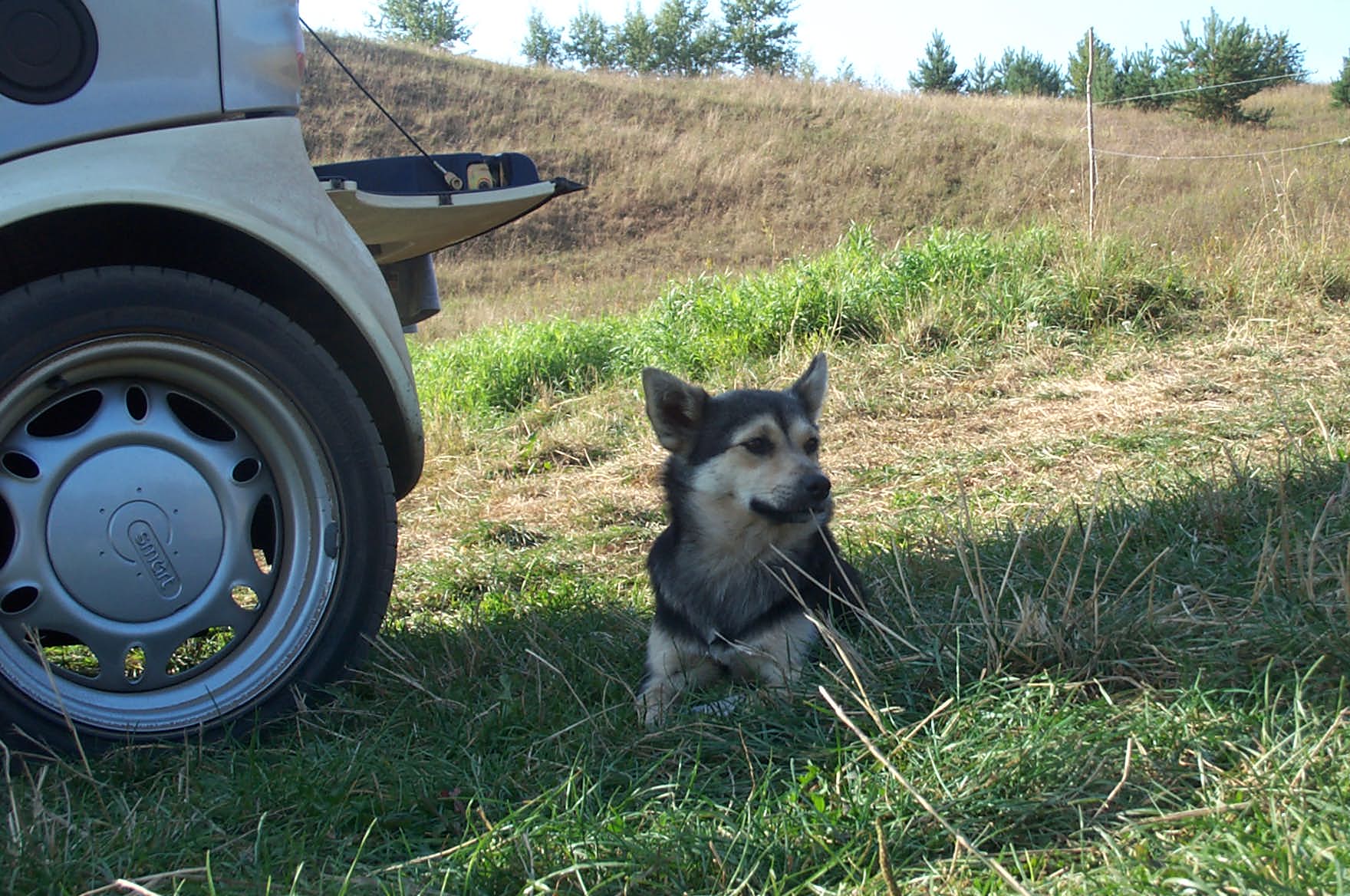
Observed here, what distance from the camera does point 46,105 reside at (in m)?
2.58

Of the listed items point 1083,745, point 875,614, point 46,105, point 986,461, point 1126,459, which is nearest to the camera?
point 1083,745

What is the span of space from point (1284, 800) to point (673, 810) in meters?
1.12

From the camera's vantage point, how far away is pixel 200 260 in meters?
2.94

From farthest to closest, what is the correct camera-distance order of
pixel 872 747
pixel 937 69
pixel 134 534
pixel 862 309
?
1. pixel 937 69
2. pixel 862 309
3. pixel 134 534
4. pixel 872 747

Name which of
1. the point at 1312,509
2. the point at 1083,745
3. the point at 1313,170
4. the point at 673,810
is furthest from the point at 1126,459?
the point at 1313,170

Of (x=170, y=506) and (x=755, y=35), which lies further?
(x=755, y=35)

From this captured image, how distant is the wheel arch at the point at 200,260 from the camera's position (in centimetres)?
267

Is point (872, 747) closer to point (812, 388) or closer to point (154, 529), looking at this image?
point (154, 529)

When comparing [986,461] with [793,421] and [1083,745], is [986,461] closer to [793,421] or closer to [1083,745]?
[793,421]

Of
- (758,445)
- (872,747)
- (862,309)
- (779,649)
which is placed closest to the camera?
(872,747)

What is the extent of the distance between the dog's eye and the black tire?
50.2 inches

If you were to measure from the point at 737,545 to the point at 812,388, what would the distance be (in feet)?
2.74

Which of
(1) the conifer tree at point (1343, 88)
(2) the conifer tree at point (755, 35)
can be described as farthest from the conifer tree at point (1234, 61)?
(2) the conifer tree at point (755, 35)

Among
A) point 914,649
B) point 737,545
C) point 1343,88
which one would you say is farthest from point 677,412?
point 1343,88
